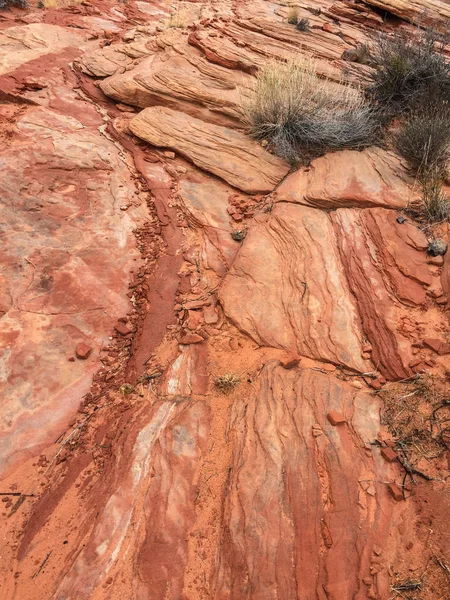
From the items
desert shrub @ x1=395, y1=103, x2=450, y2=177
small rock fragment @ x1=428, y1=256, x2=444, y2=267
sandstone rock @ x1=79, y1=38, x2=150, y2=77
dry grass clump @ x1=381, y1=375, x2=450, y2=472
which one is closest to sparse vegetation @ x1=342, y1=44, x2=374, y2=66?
desert shrub @ x1=395, y1=103, x2=450, y2=177

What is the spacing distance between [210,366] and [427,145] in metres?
3.24

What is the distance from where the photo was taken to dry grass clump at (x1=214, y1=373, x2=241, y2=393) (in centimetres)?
279

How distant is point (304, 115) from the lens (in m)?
4.92

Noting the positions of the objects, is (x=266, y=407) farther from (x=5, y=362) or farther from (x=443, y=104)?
(x=443, y=104)

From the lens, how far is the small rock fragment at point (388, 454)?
222 cm

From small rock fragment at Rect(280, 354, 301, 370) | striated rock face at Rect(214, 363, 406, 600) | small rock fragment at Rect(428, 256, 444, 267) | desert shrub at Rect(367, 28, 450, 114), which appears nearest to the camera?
striated rock face at Rect(214, 363, 406, 600)

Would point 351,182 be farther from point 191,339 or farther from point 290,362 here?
point 191,339

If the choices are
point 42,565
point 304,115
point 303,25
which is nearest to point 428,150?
point 304,115

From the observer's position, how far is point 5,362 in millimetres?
2873

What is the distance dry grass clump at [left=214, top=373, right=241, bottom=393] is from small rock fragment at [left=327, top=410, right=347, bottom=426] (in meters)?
0.69

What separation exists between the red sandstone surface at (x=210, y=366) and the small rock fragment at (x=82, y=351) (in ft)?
0.09

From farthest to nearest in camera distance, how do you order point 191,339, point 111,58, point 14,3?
1. point 14,3
2. point 111,58
3. point 191,339

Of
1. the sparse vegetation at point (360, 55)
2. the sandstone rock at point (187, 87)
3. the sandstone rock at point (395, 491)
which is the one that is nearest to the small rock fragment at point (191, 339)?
the sandstone rock at point (395, 491)

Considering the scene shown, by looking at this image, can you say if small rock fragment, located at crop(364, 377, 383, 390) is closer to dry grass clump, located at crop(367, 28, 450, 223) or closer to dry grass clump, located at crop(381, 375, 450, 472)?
dry grass clump, located at crop(381, 375, 450, 472)
